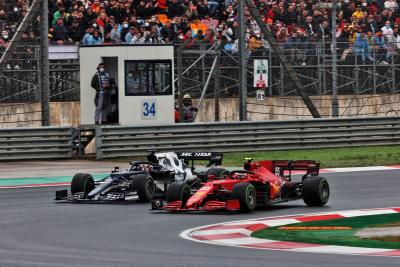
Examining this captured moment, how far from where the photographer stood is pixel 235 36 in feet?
98.3

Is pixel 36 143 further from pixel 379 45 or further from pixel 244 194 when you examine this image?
pixel 244 194

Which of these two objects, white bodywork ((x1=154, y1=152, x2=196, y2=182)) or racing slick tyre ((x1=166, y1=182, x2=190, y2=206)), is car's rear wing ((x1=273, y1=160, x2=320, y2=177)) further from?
racing slick tyre ((x1=166, y1=182, x2=190, y2=206))

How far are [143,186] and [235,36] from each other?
41.6 ft

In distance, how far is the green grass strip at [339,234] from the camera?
1285 centimetres

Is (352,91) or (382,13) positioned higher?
(382,13)

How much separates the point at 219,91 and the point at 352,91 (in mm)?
3386

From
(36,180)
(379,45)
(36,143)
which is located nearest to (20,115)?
(36,143)

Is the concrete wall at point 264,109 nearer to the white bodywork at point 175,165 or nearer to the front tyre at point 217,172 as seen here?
the white bodywork at point 175,165

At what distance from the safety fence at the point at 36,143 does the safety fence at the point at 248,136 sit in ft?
2.40

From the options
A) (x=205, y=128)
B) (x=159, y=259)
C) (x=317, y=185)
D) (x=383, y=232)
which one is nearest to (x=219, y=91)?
(x=205, y=128)

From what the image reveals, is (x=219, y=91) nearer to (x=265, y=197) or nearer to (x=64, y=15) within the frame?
(x=64, y=15)

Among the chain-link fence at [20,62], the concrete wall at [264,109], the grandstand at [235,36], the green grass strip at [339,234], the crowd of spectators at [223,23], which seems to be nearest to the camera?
the green grass strip at [339,234]

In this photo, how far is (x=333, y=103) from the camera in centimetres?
2769

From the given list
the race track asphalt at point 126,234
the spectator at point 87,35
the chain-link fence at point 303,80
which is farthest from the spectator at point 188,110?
the race track asphalt at point 126,234
